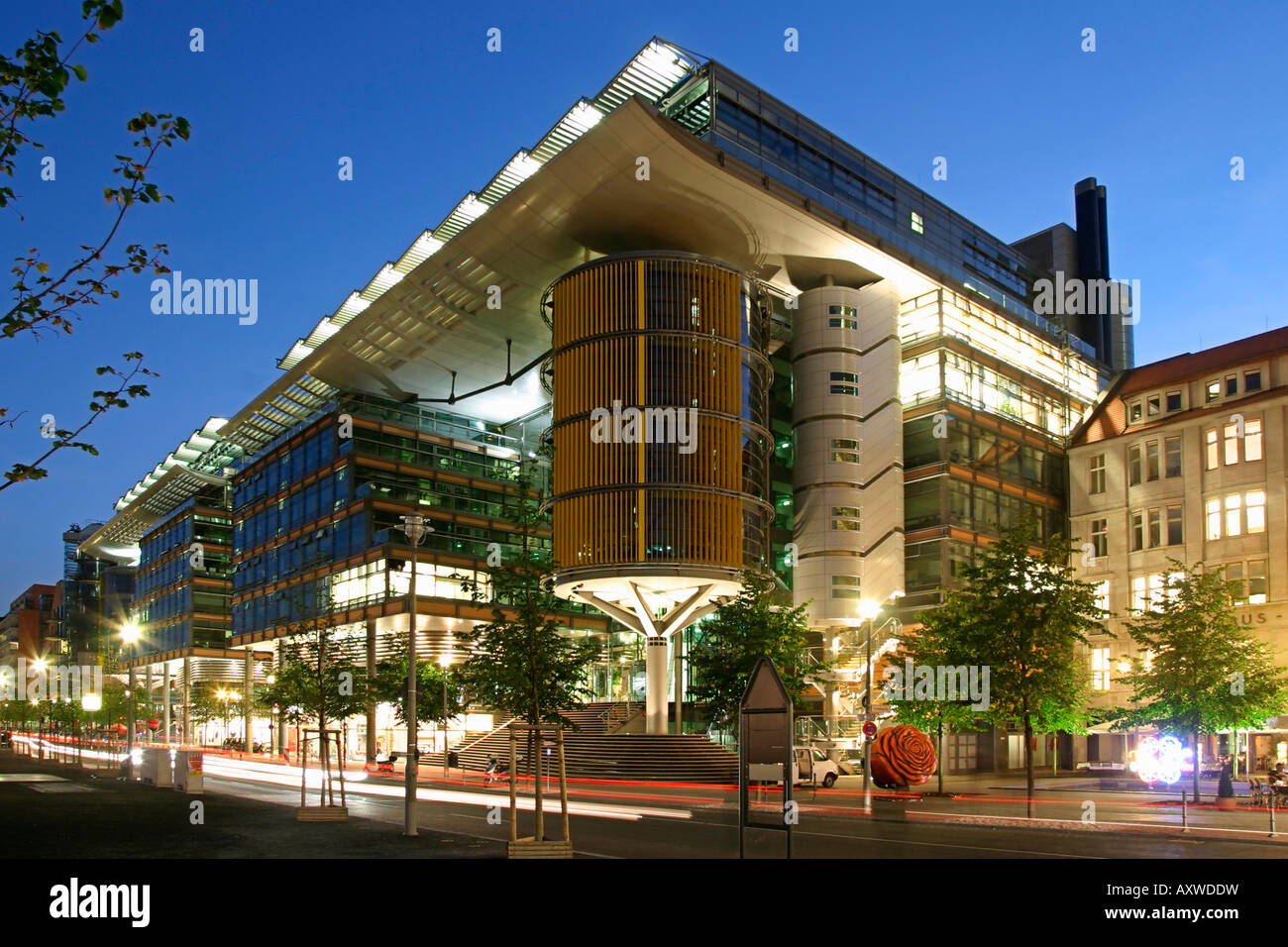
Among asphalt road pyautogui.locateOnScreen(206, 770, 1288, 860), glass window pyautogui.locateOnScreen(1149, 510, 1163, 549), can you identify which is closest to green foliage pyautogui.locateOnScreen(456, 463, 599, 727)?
asphalt road pyautogui.locateOnScreen(206, 770, 1288, 860)

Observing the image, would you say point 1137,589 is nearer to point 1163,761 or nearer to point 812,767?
point 812,767

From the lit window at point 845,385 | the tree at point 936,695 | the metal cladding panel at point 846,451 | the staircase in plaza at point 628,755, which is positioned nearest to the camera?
the tree at point 936,695

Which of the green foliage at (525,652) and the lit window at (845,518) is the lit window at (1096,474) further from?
the green foliage at (525,652)

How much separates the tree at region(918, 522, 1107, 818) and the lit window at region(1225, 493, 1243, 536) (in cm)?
2855

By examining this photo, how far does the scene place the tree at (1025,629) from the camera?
37062 mm

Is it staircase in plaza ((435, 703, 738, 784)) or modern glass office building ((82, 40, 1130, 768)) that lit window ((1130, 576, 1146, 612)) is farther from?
staircase in plaza ((435, 703, 738, 784))

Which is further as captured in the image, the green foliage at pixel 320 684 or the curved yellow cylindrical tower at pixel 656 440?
the curved yellow cylindrical tower at pixel 656 440

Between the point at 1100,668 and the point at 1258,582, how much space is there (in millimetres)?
11069

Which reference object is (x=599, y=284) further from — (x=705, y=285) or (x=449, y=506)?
(x=449, y=506)

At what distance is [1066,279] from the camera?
108m

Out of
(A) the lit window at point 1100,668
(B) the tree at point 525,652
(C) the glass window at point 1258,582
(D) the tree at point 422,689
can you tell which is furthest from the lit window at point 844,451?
(B) the tree at point 525,652

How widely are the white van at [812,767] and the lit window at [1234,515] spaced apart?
29022 mm

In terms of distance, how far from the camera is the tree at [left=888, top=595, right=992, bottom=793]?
4212 centimetres
